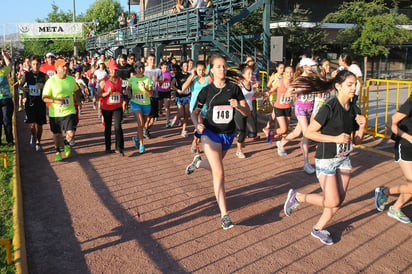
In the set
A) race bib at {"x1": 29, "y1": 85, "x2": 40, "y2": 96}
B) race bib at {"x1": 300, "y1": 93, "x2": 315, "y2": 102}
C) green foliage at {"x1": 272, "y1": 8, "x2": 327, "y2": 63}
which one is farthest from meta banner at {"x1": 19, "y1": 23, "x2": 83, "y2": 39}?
race bib at {"x1": 300, "y1": 93, "x2": 315, "y2": 102}

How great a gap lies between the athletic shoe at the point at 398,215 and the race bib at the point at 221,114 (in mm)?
2361

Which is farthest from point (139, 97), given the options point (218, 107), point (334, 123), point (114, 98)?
point (334, 123)

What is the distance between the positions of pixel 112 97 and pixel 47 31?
39057 mm

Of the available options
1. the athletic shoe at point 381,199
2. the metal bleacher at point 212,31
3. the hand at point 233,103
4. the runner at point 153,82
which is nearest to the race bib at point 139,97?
the runner at point 153,82

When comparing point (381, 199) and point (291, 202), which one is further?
point (381, 199)

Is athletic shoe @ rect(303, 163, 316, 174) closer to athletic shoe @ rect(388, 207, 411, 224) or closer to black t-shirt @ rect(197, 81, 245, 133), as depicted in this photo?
athletic shoe @ rect(388, 207, 411, 224)

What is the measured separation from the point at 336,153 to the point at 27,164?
18.9 ft

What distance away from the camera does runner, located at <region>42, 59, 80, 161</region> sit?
24.3ft

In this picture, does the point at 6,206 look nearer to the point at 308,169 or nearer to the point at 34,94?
the point at 34,94

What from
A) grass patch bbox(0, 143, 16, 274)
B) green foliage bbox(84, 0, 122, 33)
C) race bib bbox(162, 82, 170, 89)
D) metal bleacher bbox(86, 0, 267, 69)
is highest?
green foliage bbox(84, 0, 122, 33)

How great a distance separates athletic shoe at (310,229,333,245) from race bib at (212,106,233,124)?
1.63 metres

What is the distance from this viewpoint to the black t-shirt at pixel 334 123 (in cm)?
420

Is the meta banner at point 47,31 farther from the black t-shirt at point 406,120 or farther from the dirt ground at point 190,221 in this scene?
A: the black t-shirt at point 406,120

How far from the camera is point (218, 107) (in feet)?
16.0
